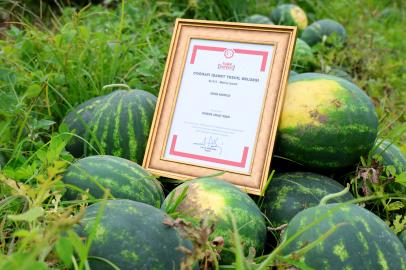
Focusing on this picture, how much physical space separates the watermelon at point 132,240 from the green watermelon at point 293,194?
61 centimetres

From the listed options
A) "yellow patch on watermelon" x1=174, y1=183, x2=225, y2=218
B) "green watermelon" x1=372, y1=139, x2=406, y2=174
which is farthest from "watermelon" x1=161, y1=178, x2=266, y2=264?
"green watermelon" x1=372, y1=139, x2=406, y2=174

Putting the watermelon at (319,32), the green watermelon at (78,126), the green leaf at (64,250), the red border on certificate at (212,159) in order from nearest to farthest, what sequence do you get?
the green leaf at (64,250), the red border on certificate at (212,159), the green watermelon at (78,126), the watermelon at (319,32)

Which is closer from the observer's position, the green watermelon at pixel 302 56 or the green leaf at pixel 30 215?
the green leaf at pixel 30 215

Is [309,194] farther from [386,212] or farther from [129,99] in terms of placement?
[129,99]

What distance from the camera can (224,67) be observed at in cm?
187

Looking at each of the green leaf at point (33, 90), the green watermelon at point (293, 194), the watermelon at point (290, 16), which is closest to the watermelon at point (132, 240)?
the green watermelon at point (293, 194)

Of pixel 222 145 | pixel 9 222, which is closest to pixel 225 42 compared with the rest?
pixel 222 145

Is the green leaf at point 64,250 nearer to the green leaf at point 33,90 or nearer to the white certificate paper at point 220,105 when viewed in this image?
the white certificate paper at point 220,105

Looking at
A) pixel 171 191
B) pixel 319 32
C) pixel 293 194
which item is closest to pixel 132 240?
pixel 171 191

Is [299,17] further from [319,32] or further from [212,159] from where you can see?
[212,159]

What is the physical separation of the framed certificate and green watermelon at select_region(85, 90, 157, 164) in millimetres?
79

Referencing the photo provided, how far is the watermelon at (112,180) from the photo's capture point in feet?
4.82

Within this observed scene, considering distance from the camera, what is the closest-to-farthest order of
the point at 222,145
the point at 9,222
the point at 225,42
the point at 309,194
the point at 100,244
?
the point at 100,244 < the point at 9,222 < the point at 309,194 < the point at 222,145 < the point at 225,42

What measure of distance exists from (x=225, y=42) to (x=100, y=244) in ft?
4.25
